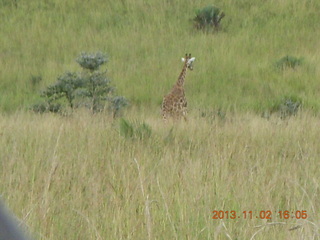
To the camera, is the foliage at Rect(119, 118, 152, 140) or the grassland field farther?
the foliage at Rect(119, 118, 152, 140)

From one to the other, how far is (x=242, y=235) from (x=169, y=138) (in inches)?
123

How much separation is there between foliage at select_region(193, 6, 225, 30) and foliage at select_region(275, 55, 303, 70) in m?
3.72

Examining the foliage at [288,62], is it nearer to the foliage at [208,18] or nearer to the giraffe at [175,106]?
the foliage at [208,18]

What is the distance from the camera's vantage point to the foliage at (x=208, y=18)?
20.9m

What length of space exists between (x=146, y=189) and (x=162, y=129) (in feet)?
11.1

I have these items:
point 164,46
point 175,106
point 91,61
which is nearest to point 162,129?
point 175,106

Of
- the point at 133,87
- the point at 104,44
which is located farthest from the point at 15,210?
the point at 104,44

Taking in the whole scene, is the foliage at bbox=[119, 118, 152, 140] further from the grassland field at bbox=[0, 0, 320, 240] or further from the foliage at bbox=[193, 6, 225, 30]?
the foliage at bbox=[193, 6, 225, 30]

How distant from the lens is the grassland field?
3492 mm

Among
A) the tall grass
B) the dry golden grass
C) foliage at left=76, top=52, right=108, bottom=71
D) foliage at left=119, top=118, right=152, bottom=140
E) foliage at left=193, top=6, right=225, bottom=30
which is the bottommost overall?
the tall grass

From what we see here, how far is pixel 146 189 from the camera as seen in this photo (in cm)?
389

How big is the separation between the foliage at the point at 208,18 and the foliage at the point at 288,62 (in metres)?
3.72
